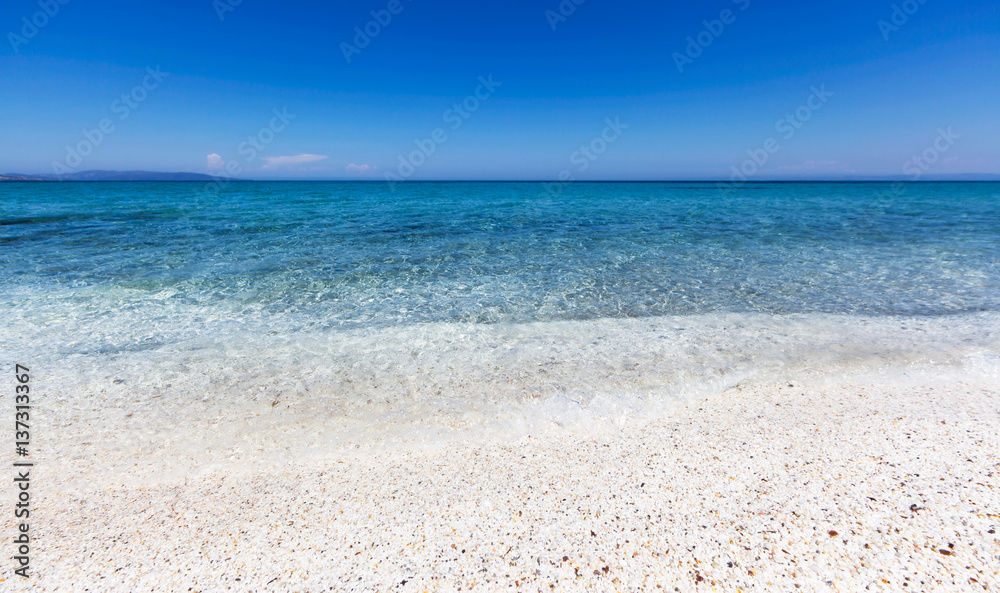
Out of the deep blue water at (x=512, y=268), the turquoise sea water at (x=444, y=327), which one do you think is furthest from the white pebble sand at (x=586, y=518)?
the deep blue water at (x=512, y=268)

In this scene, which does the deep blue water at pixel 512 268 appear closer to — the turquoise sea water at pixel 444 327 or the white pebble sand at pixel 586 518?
the turquoise sea water at pixel 444 327

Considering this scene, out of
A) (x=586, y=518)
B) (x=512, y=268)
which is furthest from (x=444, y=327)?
(x=512, y=268)

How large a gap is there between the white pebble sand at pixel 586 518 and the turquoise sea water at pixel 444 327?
59 centimetres

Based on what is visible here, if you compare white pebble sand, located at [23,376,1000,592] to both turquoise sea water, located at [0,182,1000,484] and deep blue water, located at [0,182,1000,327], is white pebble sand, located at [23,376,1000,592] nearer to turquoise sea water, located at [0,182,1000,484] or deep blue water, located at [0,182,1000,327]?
turquoise sea water, located at [0,182,1000,484]

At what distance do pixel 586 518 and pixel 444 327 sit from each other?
4.05 meters

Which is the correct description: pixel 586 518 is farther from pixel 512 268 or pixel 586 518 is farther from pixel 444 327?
pixel 512 268

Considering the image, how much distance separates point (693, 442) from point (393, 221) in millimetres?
19250

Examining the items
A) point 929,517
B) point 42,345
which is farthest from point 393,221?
point 929,517

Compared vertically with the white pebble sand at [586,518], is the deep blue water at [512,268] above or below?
above

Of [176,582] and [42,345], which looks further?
[42,345]

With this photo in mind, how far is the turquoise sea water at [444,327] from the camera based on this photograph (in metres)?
4.27

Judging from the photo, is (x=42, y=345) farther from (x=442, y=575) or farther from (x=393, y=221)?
(x=393, y=221)

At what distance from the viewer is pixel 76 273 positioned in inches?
368

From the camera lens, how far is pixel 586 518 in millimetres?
2752
